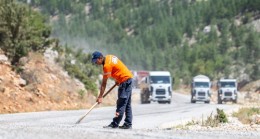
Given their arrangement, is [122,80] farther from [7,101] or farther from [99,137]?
[7,101]

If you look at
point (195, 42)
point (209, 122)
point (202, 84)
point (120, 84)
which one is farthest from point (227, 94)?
point (195, 42)

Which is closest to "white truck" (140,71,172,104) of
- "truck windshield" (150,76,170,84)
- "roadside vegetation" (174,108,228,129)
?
"truck windshield" (150,76,170,84)

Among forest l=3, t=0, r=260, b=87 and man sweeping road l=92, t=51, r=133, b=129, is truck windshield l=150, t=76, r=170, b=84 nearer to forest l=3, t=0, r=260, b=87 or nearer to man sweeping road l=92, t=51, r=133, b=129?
man sweeping road l=92, t=51, r=133, b=129

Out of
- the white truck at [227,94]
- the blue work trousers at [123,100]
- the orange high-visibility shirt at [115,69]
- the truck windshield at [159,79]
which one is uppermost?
the truck windshield at [159,79]

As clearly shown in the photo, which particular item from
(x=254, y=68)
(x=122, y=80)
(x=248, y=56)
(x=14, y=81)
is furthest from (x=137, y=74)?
(x=122, y=80)

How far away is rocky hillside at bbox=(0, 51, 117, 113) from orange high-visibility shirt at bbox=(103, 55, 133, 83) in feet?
39.2

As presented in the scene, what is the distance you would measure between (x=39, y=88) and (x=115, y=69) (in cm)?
1559

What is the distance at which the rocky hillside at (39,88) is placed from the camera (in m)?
25.8

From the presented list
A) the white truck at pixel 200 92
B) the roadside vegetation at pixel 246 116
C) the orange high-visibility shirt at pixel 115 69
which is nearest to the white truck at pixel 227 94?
the white truck at pixel 200 92

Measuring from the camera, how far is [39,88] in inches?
1114

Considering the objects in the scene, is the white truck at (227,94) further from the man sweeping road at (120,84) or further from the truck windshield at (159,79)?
the man sweeping road at (120,84)

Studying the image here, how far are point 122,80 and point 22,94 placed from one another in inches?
552

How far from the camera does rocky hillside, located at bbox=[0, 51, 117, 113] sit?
2581 cm

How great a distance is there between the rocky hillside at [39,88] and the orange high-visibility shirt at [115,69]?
39.2 feet
